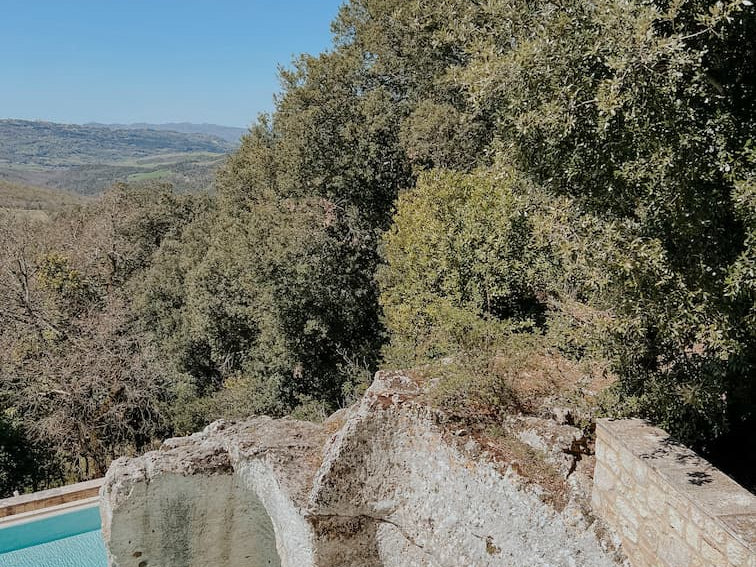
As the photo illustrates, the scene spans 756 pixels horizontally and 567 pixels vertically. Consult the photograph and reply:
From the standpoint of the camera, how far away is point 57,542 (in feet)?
42.6

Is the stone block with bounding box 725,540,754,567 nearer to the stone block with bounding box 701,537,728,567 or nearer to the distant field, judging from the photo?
the stone block with bounding box 701,537,728,567

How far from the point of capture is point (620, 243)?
475cm

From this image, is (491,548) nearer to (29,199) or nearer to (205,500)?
(205,500)

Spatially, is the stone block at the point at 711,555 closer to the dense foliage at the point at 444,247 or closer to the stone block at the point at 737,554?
the stone block at the point at 737,554

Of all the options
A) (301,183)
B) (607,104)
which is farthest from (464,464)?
(301,183)

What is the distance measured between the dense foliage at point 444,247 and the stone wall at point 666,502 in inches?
29.5

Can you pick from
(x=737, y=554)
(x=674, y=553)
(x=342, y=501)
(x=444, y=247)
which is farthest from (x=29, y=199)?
(x=737, y=554)

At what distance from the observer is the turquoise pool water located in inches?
492

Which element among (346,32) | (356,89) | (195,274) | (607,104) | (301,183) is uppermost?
(346,32)

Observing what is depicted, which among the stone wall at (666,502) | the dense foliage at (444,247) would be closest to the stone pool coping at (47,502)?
the dense foliage at (444,247)

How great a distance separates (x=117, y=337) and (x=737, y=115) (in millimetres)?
18473

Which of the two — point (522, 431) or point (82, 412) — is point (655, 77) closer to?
point (522, 431)

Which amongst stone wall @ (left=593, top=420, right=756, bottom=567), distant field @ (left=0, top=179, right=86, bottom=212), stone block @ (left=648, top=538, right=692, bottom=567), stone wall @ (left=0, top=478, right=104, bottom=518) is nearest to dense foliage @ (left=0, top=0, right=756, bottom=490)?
stone wall @ (left=593, top=420, right=756, bottom=567)

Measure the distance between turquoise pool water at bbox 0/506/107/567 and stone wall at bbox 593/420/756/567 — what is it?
12053 millimetres
